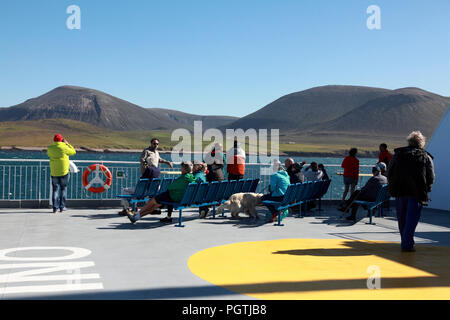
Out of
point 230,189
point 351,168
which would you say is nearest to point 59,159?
point 230,189

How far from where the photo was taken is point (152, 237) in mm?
7957

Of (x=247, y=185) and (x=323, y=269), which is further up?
(x=247, y=185)

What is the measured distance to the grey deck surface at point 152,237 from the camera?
4.84 metres

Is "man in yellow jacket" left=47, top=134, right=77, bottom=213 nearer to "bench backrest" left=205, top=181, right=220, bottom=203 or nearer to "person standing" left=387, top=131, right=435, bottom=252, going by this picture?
"bench backrest" left=205, top=181, right=220, bottom=203

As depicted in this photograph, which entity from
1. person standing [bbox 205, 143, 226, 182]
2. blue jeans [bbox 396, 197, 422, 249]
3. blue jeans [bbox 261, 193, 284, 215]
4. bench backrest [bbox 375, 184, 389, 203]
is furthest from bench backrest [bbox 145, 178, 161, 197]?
blue jeans [bbox 396, 197, 422, 249]

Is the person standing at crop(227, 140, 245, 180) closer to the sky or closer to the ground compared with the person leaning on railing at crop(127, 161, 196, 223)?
closer to the sky

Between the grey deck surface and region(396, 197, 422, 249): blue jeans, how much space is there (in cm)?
121

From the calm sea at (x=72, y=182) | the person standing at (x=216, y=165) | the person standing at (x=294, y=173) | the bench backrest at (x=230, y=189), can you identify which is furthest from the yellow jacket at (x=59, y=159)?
the person standing at (x=294, y=173)

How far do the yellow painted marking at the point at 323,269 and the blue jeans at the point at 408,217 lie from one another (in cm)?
21

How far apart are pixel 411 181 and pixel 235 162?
18.0 ft

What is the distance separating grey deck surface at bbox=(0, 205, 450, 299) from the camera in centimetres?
484

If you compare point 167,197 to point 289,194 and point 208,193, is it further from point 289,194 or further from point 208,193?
point 289,194

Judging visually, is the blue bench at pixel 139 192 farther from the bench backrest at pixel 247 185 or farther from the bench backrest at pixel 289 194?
the bench backrest at pixel 289 194
